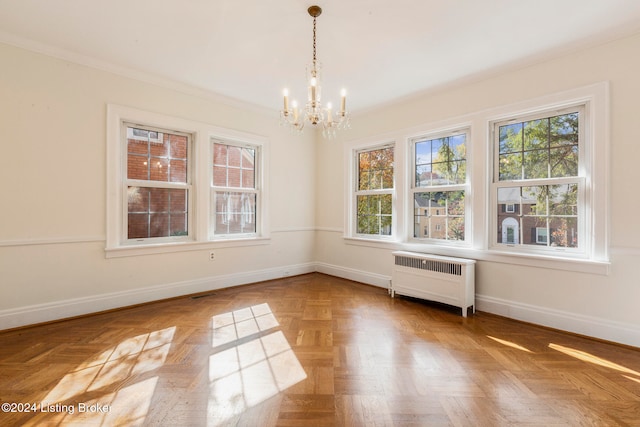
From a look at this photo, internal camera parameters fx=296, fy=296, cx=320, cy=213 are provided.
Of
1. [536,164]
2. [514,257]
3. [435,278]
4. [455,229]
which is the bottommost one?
[435,278]

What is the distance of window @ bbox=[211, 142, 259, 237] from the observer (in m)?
4.23

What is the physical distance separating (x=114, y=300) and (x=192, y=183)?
1627 millimetres

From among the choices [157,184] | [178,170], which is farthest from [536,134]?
[157,184]

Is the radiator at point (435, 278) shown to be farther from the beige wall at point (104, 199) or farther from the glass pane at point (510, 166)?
the glass pane at point (510, 166)

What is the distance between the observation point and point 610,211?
2.60 m

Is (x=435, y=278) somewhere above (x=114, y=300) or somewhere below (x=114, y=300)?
above

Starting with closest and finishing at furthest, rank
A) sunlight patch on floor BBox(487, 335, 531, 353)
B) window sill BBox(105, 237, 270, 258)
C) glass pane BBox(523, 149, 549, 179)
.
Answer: sunlight patch on floor BBox(487, 335, 531, 353) < glass pane BBox(523, 149, 549, 179) < window sill BBox(105, 237, 270, 258)

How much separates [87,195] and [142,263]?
94 centimetres

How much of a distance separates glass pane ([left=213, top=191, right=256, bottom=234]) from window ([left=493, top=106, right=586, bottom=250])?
3.34 meters

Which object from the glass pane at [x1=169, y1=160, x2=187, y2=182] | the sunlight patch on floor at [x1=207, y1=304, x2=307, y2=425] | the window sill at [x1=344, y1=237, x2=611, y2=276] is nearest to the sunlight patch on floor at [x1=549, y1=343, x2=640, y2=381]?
the window sill at [x1=344, y1=237, x2=611, y2=276]

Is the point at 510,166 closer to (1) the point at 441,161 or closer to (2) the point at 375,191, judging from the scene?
(1) the point at 441,161

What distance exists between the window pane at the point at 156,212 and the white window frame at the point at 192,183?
0.27 ft

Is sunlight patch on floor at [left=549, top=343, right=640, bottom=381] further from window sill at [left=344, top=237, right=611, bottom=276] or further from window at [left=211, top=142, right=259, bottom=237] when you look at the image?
window at [left=211, top=142, right=259, bottom=237]

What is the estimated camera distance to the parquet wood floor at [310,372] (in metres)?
1.67
